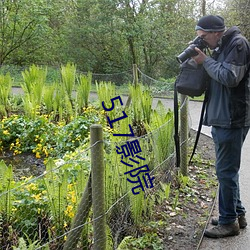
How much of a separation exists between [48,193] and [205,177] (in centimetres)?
252

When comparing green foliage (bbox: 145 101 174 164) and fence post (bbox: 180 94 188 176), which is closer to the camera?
green foliage (bbox: 145 101 174 164)

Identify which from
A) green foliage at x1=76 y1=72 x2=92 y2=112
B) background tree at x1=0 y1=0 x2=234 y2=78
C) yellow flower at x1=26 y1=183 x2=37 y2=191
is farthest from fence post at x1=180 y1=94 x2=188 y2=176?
background tree at x1=0 y1=0 x2=234 y2=78

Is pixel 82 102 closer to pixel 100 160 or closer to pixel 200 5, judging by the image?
pixel 100 160

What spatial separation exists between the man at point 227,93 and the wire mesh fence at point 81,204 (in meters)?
0.71

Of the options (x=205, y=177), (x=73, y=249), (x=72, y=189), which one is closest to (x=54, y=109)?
(x=205, y=177)

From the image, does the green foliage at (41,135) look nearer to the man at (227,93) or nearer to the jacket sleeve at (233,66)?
the man at (227,93)

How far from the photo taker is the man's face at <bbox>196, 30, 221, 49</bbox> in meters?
3.02

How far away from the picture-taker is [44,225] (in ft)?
9.77

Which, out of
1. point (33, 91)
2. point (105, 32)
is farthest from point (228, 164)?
point (105, 32)

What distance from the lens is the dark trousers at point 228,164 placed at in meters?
3.02

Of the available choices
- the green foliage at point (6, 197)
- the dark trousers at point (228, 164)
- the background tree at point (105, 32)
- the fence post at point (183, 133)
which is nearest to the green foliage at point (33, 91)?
the fence post at point (183, 133)

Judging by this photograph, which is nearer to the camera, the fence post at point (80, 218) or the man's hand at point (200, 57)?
the fence post at point (80, 218)

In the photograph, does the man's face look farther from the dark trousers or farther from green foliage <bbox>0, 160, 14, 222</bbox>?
green foliage <bbox>0, 160, 14, 222</bbox>

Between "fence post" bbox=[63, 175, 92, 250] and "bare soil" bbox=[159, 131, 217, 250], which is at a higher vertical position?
"fence post" bbox=[63, 175, 92, 250]
